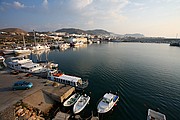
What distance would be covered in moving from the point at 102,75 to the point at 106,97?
20231 mm

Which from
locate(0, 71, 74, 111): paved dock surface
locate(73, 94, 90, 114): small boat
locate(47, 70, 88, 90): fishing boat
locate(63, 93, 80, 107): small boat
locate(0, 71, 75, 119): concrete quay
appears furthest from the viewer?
locate(47, 70, 88, 90): fishing boat

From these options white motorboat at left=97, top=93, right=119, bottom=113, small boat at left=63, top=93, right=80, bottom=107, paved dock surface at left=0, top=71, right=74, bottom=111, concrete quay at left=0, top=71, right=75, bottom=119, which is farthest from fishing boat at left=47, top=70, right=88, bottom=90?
white motorboat at left=97, top=93, right=119, bottom=113

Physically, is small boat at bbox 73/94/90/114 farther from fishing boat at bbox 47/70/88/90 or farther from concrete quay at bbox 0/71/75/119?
fishing boat at bbox 47/70/88/90

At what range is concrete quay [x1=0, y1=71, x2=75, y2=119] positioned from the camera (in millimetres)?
22188

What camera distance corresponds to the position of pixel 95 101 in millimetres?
27828

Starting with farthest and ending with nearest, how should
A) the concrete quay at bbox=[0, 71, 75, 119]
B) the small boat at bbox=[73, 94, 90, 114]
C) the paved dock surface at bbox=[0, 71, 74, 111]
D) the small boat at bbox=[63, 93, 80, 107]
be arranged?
the small boat at bbox=[63, 93, 80, 107]
the small boat at bbox=[73, 94, 90, 114]
the concrete quay at bbox=[0, 71, 75, 119]
the paved dock surface at bbox=[0, 71, 74, 111]

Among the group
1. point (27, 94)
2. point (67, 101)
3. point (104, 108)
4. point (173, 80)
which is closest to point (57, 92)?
point (67, 101)

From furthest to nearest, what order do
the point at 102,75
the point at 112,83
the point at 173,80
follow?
the point at 102,75 < the point at 173,80 < the point at 112,83

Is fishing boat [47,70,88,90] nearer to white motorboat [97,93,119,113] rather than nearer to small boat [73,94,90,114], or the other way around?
small boat [73,94,90,114]

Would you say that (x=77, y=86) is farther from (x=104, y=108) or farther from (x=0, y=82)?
(x=0, y=82)

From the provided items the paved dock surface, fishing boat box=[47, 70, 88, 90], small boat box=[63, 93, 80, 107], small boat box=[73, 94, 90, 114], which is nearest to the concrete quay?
the paved dock surface

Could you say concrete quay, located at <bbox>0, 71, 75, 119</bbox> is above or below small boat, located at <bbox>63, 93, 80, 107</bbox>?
above

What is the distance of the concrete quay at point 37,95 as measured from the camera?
874 inches

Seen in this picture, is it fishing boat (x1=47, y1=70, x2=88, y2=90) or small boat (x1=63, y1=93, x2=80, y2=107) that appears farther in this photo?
fishing boat (x1=47, y1=70, x2=88, y2=90)
